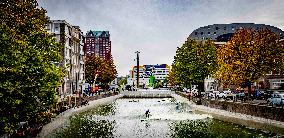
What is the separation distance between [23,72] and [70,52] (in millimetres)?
78309

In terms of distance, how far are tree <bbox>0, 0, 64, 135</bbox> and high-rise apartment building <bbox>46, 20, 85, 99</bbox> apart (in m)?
55.0

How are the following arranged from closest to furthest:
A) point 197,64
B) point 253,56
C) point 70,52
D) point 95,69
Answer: point 253,56
point 197,64
point 70,52
point 95,69

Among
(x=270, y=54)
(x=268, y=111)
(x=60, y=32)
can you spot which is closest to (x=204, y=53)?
(x=270, y=54)

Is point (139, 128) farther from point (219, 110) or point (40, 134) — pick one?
point (219, 110)

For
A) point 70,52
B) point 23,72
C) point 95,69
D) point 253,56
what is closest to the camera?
point 23,72

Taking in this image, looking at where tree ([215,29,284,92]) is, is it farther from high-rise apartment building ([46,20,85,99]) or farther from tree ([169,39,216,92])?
high-rise apartment building ([46,20,85,99])

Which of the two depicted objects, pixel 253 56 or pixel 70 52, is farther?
pixel 70 52

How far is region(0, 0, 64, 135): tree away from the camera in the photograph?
21.6 metres

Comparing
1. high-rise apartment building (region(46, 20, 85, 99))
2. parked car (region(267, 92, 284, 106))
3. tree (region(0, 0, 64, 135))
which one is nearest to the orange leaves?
parked car (region(267, 92, 284, 106))

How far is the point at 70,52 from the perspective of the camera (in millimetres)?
101062

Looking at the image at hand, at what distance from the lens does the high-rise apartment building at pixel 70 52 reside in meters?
92.3

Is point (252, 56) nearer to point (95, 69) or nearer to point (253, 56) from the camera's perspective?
point (253, 56)

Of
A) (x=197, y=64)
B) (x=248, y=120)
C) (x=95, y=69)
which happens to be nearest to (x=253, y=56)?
(x=197, y=64)

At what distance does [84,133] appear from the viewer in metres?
34.0
